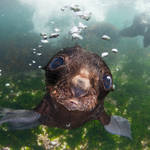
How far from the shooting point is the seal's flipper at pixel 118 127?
3758mm

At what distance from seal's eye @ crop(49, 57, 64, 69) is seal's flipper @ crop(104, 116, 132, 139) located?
2.15 meters

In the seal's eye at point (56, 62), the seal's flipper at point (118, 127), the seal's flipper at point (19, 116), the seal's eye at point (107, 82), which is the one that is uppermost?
the seal's eye at point (56, 62)

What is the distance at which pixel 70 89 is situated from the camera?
1.79 meters

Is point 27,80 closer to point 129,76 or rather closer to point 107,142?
point 107,142

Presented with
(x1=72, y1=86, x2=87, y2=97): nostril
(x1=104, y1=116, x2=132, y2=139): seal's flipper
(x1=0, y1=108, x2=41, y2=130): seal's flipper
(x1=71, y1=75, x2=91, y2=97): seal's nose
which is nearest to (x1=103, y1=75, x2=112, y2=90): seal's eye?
(x1=71, y1=75, x2=91, y2=97): seal's nose

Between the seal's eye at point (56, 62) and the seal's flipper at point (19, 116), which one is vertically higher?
Answer: the seal's eye at point (56, 62)

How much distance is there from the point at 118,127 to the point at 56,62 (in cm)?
243

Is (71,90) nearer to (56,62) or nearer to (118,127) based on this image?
(56,62)

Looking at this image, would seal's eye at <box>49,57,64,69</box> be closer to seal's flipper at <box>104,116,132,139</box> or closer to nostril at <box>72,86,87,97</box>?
nostril at <box>72,86,87,97</box>

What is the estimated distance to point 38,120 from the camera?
3215mm

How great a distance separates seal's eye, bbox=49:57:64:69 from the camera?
229 centimetres

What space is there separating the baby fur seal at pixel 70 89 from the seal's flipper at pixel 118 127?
110 centimetres

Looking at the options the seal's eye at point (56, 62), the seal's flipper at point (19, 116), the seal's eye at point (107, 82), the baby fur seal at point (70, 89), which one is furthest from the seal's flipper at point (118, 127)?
the seal's eye at point (56, 62)

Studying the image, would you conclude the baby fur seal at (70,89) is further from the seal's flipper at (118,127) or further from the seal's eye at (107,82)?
the seal's flipper at (118,127)
